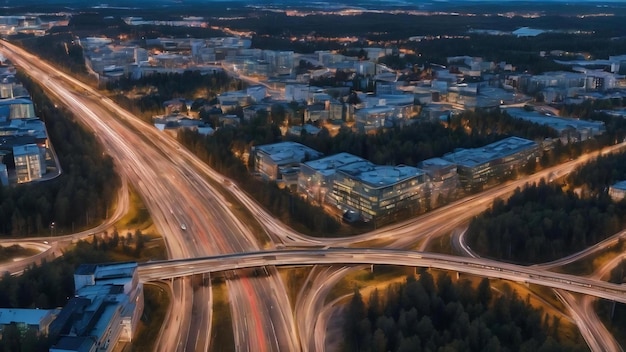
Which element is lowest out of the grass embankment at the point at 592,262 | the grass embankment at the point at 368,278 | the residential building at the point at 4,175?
the grass embankment at the point at 368,278

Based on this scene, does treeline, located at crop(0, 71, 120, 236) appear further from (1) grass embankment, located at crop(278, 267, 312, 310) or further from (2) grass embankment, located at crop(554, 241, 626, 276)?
(2) grass embankment, located at crop(554, 241, 626, 276)

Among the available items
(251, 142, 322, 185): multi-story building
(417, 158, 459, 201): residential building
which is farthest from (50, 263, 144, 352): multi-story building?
(417, 158, 459, 201): residential building

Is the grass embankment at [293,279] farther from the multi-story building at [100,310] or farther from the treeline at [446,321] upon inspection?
the multi-story building at [100,310]

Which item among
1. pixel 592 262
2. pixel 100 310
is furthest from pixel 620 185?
pixel 100 310

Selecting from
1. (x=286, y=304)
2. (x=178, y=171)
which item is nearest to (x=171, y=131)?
(x=178, y=171)

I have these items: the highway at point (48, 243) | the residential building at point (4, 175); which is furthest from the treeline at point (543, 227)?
the residential building at point (4, 175)
